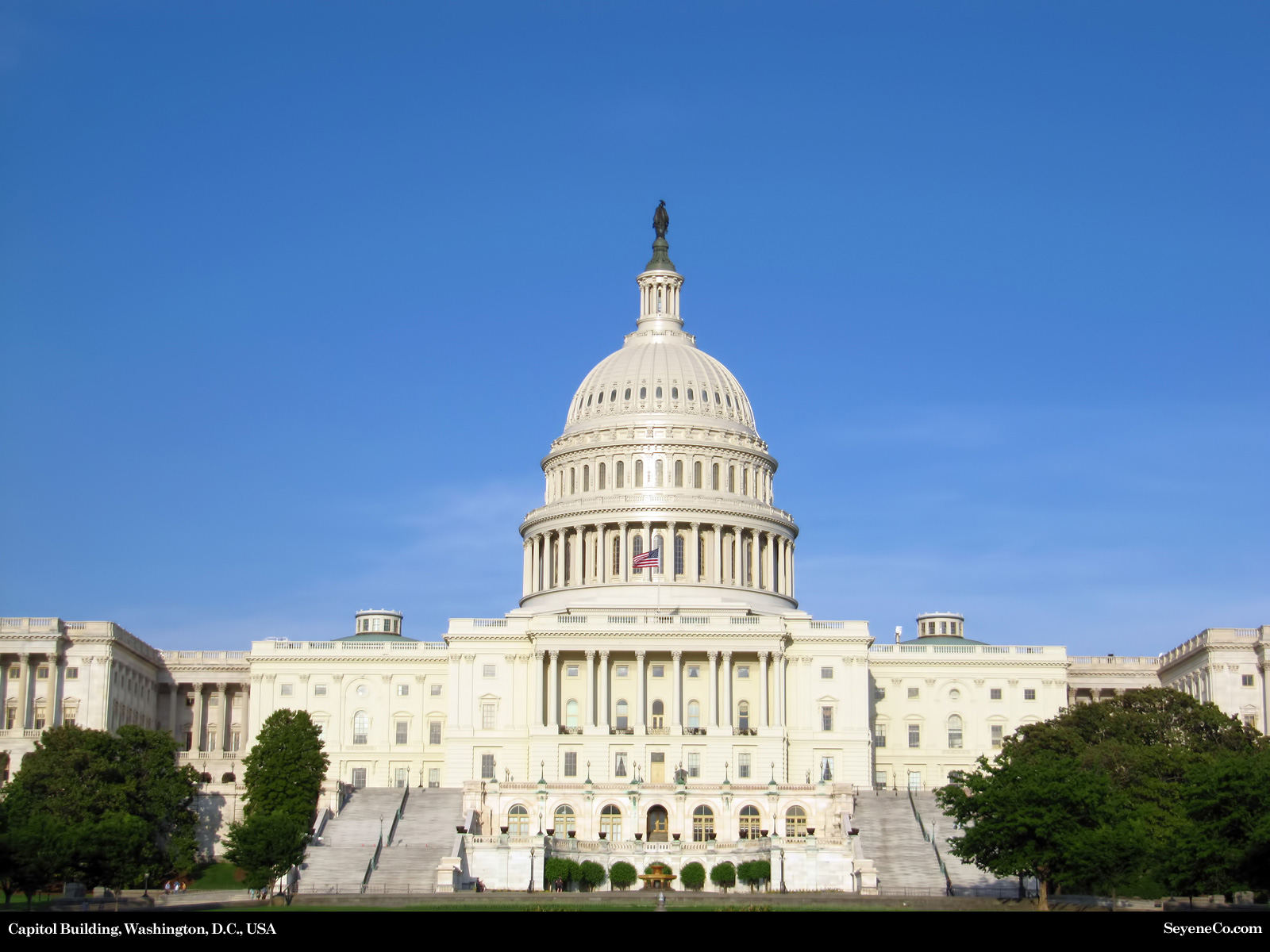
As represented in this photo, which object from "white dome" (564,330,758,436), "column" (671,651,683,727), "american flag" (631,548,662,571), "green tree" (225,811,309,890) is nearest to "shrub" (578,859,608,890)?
"green tree" (225,811,309,890)

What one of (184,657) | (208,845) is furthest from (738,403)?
(208,845)

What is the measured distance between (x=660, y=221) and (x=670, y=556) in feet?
107

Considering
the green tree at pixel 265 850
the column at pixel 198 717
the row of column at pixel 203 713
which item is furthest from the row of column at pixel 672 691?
the green tree at pixel 265 850

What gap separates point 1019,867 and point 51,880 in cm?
4419

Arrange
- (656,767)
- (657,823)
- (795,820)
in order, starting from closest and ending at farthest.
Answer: (795,820), (657,823), (656,767)

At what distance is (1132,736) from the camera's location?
4887 inches

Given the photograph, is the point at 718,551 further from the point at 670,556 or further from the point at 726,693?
the point at 726,693

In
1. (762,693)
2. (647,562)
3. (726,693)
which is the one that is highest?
(647,562)

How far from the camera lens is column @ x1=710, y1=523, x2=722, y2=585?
16138 cm

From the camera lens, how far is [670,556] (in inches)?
6329

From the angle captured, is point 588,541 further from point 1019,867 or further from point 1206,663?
point 1019,867

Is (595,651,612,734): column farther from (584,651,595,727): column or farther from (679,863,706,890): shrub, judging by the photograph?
(679,863,706,890): shrub

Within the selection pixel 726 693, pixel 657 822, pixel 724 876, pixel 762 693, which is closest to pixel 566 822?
pixel 657 822
